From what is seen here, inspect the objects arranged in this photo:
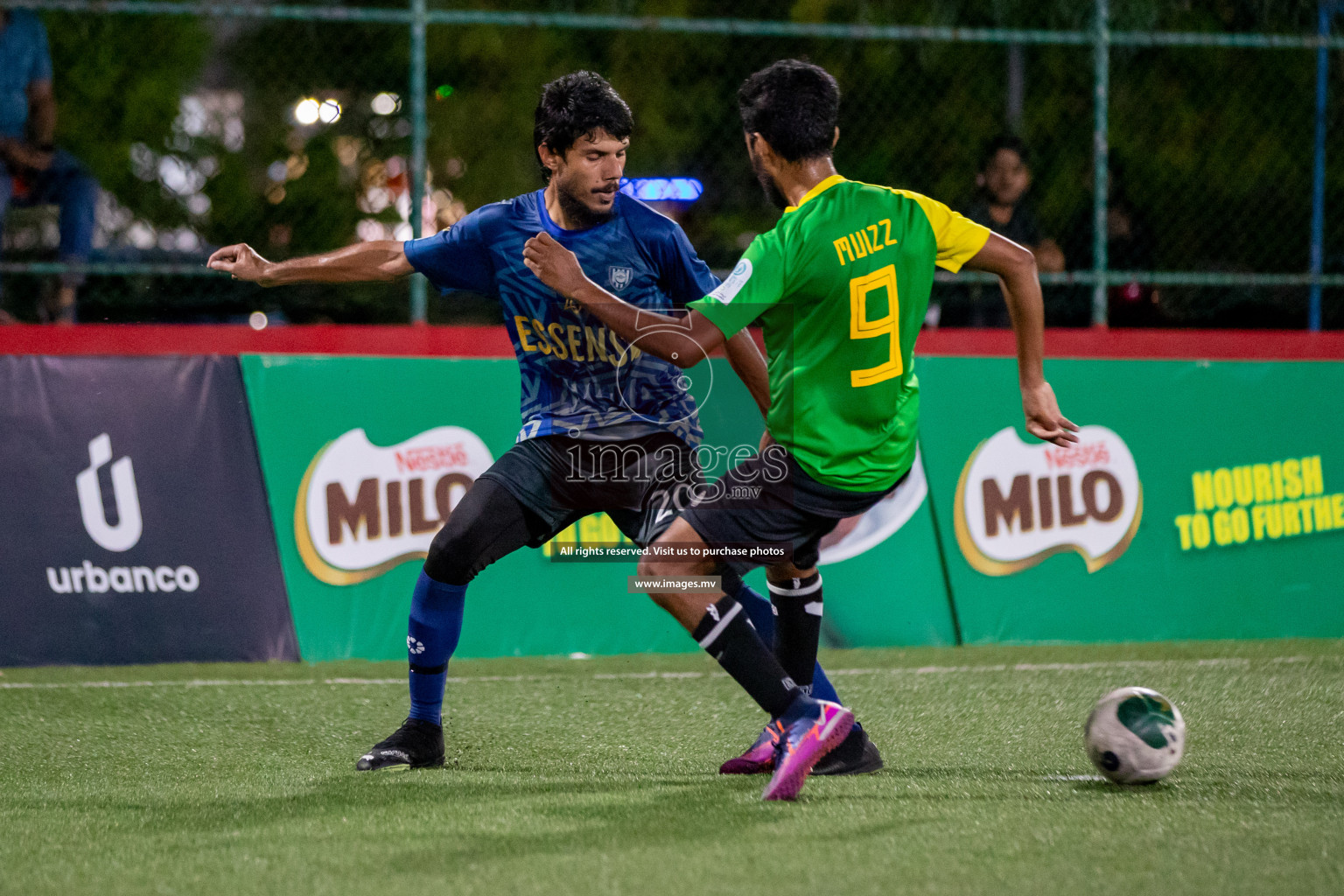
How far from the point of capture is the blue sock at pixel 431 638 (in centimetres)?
464

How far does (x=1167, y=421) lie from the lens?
729 centimetres

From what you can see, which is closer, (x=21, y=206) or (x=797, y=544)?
(x=797, y=544)

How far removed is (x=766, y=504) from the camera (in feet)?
13.3

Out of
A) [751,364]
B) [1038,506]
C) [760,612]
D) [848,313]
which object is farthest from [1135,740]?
[1038,506]

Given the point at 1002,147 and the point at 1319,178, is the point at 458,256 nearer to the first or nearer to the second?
the point at 1002,147

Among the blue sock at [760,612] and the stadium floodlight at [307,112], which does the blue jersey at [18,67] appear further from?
the blue sock at [760,612]

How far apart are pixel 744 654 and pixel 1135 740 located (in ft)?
3.67

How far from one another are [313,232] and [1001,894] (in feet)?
23.6

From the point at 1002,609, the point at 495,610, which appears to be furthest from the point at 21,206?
the point at 1002,609

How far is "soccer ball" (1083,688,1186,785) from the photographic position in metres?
4.14

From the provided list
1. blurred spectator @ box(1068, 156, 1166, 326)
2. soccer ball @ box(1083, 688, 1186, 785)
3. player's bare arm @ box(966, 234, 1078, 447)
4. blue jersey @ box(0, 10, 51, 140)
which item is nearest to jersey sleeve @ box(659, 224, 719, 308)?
player's bare arm @ box(966, 234, 1078, 447)

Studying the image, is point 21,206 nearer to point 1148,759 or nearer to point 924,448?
point 924,448

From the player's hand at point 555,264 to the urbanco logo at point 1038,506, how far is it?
364cm

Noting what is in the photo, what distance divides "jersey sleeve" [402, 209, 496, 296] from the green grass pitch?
5.09ft
